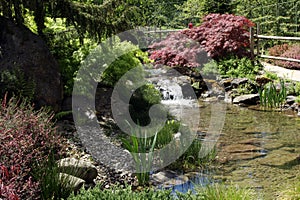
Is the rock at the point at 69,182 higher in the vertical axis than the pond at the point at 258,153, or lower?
higher

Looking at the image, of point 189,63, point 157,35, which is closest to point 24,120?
point 189,63

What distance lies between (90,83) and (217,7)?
416 inches

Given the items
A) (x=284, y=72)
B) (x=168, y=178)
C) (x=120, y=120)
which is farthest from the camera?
(x=284, y=72)

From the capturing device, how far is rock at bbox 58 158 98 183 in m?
4.26

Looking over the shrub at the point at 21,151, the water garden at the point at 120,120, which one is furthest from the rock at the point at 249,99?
the shrub at the point at 21,151

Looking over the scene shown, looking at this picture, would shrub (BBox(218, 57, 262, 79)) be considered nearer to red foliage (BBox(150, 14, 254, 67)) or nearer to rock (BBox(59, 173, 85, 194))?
red foliage (BBox(150, 14, 254, 67))

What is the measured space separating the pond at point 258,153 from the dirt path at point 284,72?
2.34 metres

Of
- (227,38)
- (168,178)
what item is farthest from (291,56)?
(168,178)

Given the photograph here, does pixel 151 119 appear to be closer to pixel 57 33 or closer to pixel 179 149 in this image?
pixel 179 149

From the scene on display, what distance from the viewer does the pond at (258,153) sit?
15.8 feet

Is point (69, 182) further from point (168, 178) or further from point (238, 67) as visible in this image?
point (238, 67)

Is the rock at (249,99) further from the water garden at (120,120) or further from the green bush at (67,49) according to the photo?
the green bush at (67,49)

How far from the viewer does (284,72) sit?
11.2 meters

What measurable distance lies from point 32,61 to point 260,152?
160 inches
